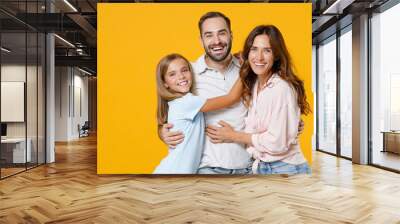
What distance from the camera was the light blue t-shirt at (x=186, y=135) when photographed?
679 cm

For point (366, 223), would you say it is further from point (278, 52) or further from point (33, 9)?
point (33, 9)

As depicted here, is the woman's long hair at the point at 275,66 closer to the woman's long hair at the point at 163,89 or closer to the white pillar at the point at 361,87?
the woman's long hair at the point at 163,89

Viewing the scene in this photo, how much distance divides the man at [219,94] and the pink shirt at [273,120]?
20 centimetres

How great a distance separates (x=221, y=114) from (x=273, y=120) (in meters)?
0.88

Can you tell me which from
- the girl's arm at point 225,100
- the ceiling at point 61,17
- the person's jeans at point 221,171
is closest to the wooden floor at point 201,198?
the person's jeans at point 221,171

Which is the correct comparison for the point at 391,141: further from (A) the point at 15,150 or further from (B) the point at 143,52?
(A) the point at 15,150

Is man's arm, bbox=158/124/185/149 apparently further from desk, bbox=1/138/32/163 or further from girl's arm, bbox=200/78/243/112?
desk, bbox=1/138/32/163

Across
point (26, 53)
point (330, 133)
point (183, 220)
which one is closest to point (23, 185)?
point (26, 53)

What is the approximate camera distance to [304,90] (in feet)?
22.7

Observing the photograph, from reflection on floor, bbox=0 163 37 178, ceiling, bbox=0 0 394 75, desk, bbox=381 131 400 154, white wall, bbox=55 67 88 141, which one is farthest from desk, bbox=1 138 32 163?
white wall, bbox=55 67 88 141

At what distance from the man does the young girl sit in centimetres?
10

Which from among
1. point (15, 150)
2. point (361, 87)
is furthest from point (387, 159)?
point (15, 150)

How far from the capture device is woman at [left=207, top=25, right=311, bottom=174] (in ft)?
22.0

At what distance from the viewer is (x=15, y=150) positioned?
291 inches
